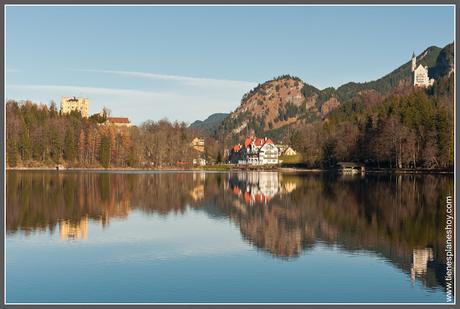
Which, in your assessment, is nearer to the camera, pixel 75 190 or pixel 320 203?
pixel 320 203

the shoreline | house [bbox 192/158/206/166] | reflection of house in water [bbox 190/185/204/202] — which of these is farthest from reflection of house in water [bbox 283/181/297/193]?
house [bbox 192/158/206/166]

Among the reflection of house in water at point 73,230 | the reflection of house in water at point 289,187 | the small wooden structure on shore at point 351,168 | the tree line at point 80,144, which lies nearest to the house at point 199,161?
the tree line at point 80,144

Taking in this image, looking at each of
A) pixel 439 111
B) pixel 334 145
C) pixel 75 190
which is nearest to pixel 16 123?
pixel 334 145

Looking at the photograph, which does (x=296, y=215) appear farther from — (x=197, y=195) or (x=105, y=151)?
(x=105, y=151)

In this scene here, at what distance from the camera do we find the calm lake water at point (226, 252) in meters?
21.1

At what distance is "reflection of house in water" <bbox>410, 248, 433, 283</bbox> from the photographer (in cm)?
2397

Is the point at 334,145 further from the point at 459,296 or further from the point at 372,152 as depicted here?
the point at 459,296

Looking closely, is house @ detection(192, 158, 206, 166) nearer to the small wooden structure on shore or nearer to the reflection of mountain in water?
the small wooden structure on shore

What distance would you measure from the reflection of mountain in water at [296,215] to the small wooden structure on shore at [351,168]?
64.5 metres

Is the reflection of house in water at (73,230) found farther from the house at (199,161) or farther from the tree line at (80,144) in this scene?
the house at (199,161)

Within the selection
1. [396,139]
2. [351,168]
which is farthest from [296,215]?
[351,168]

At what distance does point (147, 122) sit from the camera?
199 metres

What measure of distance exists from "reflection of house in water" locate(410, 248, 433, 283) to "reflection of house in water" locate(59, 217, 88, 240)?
18.1 metres

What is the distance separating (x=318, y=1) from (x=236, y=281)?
47.3ft
